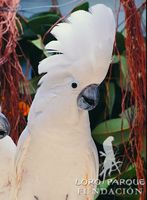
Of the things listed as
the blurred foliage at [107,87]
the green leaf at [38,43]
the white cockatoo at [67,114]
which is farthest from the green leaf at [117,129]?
the green leaf at [38,43]

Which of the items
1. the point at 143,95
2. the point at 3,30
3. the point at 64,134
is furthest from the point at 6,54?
the point at 143,95

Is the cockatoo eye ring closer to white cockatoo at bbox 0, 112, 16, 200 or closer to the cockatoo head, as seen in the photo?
the cockatoo head

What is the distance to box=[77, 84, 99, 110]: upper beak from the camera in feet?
3.24

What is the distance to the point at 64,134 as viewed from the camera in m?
1.03

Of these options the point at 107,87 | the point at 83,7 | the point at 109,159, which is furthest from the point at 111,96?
the point at 83,7

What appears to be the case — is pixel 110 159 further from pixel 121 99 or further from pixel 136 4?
pixel 136 4

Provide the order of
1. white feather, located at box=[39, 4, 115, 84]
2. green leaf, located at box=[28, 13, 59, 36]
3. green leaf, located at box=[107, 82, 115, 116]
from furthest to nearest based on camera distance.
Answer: green leaf, located at box=[107, 82, 115, 116] < green leaf, located at box=[28, 13, 59, 36] < white feather, located at box=[39, 4, 115, 84]

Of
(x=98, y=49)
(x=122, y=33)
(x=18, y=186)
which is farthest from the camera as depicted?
(x=122, y=33)

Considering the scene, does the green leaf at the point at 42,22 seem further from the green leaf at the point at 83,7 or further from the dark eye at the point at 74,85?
the dark eye at the point at 74,85

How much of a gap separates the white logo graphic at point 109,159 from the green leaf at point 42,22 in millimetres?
321

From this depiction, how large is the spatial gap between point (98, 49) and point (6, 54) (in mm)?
287

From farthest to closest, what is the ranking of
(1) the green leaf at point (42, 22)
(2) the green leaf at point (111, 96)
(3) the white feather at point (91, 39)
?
1. (2) the green leaf at point (111, 96)
2. (1) the green leaf at point (42, 22)
3. (3) the white feather at point (91, 39)

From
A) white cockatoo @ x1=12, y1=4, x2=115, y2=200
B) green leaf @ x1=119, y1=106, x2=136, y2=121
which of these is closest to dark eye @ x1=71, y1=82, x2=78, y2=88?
white cockatoo @ x1=12, y1=4, x2=115, y2=200

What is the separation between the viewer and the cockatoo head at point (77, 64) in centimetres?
97
